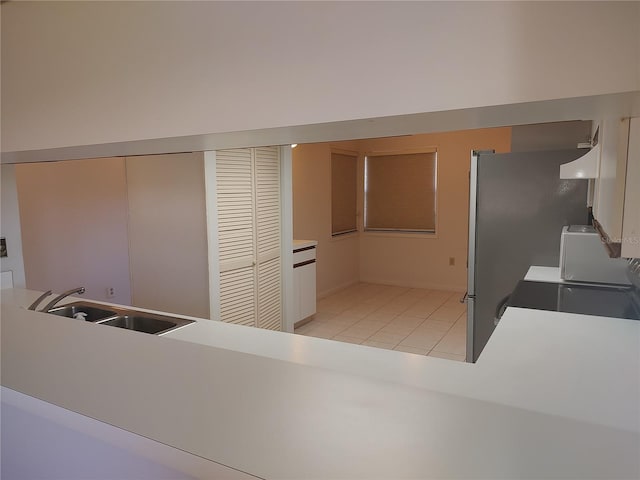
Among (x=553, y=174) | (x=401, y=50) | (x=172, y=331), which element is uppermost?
(x=401, y=50)

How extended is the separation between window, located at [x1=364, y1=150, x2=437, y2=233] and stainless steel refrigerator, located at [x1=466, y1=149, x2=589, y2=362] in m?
3.43

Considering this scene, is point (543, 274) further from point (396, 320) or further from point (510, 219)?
point (396, 320)

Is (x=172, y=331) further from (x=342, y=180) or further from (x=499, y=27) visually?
(x=342, y=180)

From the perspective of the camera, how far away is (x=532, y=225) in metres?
2.84

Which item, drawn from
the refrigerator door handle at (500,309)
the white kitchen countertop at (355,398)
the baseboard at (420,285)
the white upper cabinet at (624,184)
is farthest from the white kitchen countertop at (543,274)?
the baseboard at (420,285)

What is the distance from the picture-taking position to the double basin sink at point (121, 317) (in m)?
2.04

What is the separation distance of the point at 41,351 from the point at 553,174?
9.59ft

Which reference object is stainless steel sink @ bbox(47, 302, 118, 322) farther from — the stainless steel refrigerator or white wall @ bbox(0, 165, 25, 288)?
the stainless steel refrigerator

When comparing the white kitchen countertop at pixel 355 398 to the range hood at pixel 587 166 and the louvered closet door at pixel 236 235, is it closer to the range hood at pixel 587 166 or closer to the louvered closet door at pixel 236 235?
the range hood at pixel 587 166

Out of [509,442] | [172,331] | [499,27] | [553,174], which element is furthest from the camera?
[553,174]

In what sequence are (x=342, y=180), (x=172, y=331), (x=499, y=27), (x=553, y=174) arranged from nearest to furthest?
(x=499, y=27) < (x=172, y=331) < (x=553, y=174) < (x=342, y=180)

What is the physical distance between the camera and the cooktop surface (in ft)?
6.57

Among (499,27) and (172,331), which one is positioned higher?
(499,27)

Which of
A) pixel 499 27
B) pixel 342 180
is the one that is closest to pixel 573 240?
pixel 499 27
